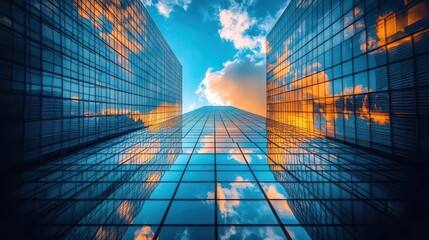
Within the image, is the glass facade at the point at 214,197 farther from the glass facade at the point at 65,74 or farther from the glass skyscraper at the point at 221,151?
the glass facade at the point at 65,74

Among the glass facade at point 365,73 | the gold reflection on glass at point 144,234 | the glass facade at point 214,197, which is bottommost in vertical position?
the gold reflection on glass at point 144,234

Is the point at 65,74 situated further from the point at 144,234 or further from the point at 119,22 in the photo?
the point at 144,234

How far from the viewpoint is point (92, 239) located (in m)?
5.53

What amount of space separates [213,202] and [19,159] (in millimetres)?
13231

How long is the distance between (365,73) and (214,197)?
53.3 feet

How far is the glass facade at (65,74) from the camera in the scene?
11.5m

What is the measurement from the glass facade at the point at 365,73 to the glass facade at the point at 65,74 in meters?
25.4

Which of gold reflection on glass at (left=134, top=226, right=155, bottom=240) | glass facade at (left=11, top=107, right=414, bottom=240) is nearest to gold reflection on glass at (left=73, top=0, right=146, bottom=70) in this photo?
glass facade at (left=11, top=107, right=414, bottom=240)

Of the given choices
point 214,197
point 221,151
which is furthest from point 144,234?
point 221,151

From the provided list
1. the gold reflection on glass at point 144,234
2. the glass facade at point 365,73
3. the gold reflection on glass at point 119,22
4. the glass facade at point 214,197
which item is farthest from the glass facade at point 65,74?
the glass facade at point 365,73

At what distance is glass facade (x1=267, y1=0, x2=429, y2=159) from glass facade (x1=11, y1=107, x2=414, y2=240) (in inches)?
102

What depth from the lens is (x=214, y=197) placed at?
7848 mm

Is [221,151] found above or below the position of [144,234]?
above

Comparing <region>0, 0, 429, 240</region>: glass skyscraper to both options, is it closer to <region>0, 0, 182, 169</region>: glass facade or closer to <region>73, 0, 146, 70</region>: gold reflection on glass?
<region>0, 0, 182, 169</region>: glass facade
